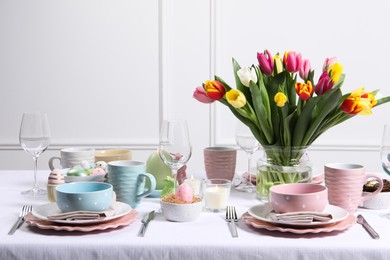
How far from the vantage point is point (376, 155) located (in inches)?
135

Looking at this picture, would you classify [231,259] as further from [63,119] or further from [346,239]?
[63,119]

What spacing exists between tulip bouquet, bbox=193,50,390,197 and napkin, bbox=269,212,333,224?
290mm

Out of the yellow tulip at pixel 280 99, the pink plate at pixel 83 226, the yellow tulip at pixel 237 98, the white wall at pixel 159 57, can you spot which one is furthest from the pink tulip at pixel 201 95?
the white wall at pixel 159 57

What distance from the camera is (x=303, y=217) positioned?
1.23 meters

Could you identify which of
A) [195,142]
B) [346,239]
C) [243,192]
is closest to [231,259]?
[346,239]

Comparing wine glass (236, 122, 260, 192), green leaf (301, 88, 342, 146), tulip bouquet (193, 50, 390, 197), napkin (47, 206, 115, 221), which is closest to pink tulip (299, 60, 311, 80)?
tulip bouquet (193, 50, 390, 197)

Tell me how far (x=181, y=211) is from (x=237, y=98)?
35cm

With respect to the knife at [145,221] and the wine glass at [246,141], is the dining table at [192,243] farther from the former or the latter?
the wine glass at [246,141]

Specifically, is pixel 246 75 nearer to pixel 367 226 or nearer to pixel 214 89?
pixel 214 89

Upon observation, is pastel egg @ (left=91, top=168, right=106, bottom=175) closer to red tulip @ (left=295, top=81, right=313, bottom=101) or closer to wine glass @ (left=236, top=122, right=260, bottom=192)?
wine glass @ (left=236, top=122, right=260, bottom=192)

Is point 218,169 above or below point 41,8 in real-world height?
below

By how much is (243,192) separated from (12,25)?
228 cm

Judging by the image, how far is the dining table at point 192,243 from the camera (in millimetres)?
1148

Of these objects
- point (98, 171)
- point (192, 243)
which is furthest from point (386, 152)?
point (98, 171)
